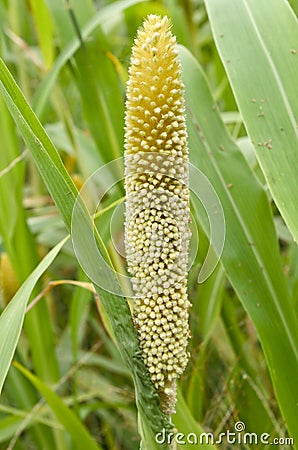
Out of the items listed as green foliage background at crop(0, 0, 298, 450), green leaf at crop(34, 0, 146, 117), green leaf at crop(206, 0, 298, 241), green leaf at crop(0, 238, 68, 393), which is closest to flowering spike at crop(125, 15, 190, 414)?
green foliage background at crop(0, 0, 298, 450)

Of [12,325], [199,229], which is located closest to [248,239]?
[199,229]

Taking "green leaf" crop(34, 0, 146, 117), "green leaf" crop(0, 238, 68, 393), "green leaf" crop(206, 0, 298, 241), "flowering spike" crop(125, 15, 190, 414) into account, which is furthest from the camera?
"green leaf" crop(34, 0, 146, 117)

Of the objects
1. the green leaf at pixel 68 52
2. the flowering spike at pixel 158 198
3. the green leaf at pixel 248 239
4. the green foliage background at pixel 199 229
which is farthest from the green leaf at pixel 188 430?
the green leaf at pixel 68 52

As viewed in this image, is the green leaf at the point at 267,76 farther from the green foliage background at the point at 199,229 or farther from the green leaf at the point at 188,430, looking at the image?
the green leaf at the point at 188,430

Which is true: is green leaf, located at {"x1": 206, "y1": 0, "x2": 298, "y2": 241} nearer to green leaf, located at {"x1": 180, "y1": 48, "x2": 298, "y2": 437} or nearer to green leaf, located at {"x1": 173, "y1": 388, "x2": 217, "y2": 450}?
green leaf, located at {"x1": 180, "y1": 48, "x2": 298, "y2": 437}

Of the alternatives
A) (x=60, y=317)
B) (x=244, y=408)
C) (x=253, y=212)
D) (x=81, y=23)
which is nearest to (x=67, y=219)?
(x=253, y=212)

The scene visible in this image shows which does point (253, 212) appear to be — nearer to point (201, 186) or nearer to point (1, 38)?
point (201, 186)

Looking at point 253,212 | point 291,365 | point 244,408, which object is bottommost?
point 244,408
